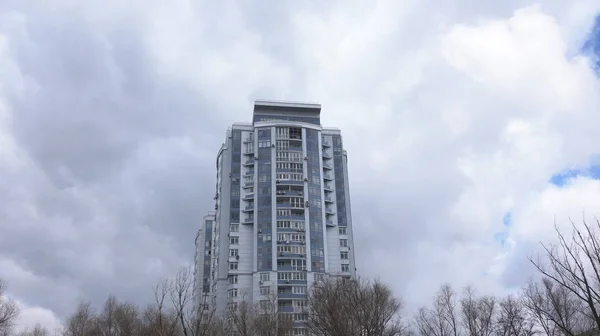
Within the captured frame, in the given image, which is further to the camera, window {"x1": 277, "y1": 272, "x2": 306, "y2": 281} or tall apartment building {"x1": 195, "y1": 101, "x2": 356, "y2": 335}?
tall apartment building {"x1": 195, "y1": 101, "x2": 356, "y2": 335}

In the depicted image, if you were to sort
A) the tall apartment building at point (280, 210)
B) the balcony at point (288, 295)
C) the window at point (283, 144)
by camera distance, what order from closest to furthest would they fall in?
the balcony at point (288, 295) < the tall apartment building at point (280, 210) < the window at point (283, 144)

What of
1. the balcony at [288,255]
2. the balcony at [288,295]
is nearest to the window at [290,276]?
the balcony at [288,295]

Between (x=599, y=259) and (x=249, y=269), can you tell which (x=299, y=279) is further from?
(x=599, y=259)

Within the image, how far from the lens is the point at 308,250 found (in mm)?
81625

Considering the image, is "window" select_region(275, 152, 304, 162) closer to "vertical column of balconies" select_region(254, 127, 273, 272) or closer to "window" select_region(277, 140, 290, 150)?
"window" select_region(277, 140, 290, 150)

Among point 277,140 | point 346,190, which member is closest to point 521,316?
point 346,190

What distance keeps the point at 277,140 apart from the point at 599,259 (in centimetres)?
7749

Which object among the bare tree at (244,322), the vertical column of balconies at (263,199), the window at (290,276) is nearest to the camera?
the bare tree at (244,322)

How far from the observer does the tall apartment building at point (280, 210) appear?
265ft

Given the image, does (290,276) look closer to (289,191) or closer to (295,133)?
(289,191)

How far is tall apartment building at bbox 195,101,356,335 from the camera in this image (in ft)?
265

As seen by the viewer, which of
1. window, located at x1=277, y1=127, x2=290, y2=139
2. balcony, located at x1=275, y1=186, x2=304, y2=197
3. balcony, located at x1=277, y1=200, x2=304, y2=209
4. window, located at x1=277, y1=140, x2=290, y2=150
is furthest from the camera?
window, located at x1=277, y1=127, x2=290, y2=139

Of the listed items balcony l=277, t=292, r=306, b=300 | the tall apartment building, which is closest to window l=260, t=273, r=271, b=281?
the tall apartment building

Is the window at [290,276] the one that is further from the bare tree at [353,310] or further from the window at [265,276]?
the bare tree at [353,310]
